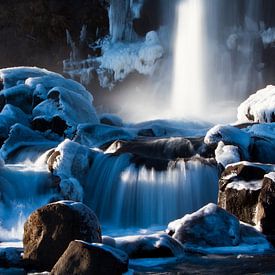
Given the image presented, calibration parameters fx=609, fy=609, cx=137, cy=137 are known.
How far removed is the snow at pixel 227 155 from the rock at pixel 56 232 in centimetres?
568

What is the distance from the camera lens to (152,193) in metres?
Answer: 14.2

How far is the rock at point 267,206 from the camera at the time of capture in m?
11.7

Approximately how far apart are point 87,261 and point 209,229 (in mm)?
3560

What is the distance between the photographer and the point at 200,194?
14.2m

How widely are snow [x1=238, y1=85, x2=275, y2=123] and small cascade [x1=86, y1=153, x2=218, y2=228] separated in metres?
5.25

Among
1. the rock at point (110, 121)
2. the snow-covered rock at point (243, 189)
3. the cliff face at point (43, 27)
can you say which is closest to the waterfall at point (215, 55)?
the rock at point (110, 121)

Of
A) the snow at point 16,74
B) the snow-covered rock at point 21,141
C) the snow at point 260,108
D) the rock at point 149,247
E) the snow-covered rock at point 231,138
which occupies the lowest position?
the rock at point 149,247

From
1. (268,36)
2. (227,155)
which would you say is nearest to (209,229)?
(227,155)

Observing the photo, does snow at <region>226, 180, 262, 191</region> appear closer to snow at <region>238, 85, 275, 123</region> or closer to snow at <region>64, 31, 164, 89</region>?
snow at <region>238, 85, 275, 123</region>

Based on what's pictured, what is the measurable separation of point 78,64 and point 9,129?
562 inches

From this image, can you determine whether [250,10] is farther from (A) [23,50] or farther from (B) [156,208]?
(B) [156,208]

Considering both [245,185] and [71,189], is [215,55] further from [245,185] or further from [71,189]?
[245,185]

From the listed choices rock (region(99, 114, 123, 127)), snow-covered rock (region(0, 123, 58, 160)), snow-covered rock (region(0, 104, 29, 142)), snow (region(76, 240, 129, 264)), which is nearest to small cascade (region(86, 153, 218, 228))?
snow-covered rock (region(0, 123, 58, 160))

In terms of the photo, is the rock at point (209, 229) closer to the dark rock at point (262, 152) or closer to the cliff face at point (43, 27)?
the dark rock at point (262, 152)
